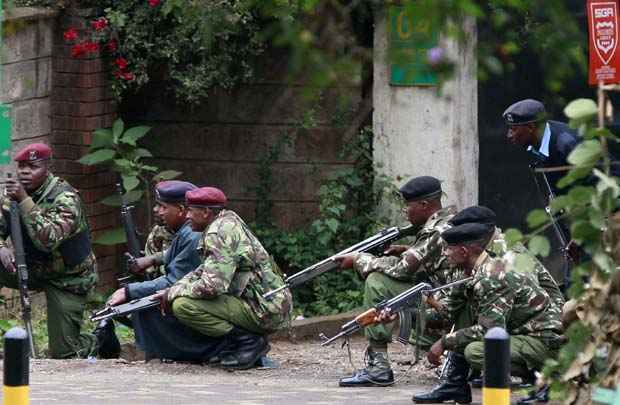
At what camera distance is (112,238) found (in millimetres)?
12695

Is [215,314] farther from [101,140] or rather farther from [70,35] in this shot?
[70,35]

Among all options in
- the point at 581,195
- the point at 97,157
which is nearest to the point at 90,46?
the point at 97,157

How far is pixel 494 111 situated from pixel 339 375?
3232 mm

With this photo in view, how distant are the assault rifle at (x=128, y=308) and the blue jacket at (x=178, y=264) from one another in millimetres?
84

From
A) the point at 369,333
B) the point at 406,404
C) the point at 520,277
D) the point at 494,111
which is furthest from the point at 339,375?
the point at 494,111

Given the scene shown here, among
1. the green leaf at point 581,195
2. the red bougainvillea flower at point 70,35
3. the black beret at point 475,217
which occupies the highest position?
the red bougainvillea flower at point 70,35

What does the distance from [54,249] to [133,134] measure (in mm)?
2104

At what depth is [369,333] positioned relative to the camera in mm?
9336

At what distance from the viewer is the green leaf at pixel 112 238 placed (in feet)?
41.5

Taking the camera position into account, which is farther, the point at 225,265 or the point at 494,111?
the point at 494,111

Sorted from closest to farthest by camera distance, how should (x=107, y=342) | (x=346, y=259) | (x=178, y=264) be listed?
(x=346, y=259)
(x=178, y=264)
(x=107, y=342)

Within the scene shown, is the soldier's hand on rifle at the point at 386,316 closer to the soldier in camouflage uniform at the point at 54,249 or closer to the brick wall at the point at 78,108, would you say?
the soldier in camouflage uniform at the point at 54,249

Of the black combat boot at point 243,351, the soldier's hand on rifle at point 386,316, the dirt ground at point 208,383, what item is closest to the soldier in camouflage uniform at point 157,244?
the dirt ground at point 208,383

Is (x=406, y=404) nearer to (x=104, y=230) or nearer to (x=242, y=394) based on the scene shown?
(x=242, y=394)
